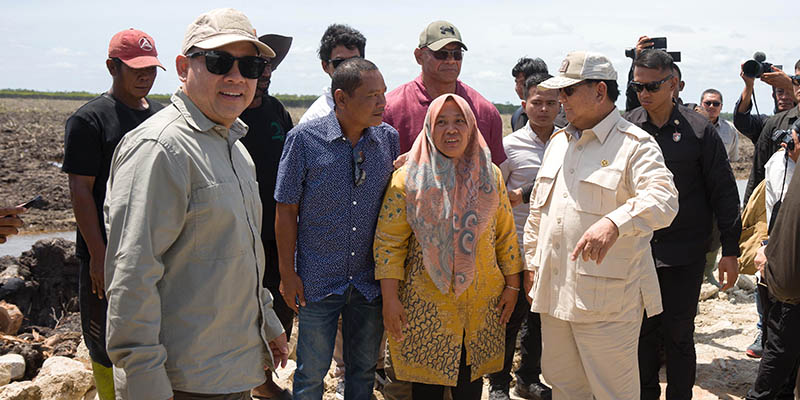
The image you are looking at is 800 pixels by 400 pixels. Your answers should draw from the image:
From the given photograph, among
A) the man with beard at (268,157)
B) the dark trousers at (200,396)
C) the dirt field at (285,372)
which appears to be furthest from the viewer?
the dirt field at (285,372)

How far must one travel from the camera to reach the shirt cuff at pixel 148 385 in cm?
208

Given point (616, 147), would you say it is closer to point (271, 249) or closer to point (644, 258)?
point (644, 258)

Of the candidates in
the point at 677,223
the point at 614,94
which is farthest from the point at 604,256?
the point at 677,223

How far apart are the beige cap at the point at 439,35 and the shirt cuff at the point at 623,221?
162 centimetres

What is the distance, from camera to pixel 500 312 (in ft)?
12.1

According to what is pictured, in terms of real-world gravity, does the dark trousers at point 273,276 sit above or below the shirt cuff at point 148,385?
below

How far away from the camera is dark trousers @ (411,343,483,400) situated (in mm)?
3580

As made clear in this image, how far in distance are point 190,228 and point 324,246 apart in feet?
4.10

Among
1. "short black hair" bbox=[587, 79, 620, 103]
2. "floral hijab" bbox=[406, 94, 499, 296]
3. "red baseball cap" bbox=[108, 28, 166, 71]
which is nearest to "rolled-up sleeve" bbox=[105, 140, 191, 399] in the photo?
"floral hijab" bbox=[406, 94, 499, 296]

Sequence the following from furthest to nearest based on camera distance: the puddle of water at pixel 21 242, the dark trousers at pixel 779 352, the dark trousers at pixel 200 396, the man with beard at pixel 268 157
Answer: the puddle of water at pixel 21 242
the man with beard at pixel 268 157
the dark trousers at pixel 779 352
the dark trousers at pixel 200 396

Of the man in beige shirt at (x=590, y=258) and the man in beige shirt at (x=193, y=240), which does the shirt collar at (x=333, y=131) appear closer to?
the man in beige shirt at (x=193, y=240)

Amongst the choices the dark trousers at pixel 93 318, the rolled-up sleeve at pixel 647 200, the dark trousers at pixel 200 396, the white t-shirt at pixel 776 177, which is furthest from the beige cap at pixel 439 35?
the dark trousers at pixel 200 396

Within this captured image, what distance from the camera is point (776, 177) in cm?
444

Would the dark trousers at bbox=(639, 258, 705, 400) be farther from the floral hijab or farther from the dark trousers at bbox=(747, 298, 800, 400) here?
the floral hijab
